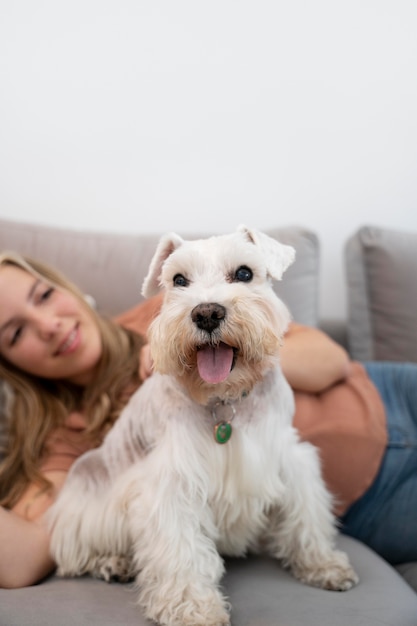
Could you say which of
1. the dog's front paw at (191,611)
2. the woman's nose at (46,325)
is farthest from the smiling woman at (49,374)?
the dog's front paw at (191,611)

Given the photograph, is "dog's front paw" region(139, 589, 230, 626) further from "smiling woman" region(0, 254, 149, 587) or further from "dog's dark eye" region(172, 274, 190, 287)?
"dog's dark eye" region(172, 274, 190, 287)

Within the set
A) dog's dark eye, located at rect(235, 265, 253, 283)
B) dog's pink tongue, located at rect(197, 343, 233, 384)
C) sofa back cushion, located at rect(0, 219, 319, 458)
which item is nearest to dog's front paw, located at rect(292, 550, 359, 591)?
dog's pink tongue, located at rect(197, 343, 233, 384)

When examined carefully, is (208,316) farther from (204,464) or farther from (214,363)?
(204,464)

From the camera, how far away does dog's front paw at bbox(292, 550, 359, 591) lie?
126 cm

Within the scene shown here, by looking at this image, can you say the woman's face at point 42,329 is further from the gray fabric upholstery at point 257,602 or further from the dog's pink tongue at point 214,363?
the dog's pink tongue at point 214,363

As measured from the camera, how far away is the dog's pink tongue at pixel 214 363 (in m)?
1.03

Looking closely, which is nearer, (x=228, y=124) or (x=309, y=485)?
(x=309, y=485)

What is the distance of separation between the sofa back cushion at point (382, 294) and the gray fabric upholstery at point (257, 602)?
0.93 meters

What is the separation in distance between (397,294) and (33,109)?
5.21 ft

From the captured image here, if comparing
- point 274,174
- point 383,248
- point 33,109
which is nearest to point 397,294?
point 383,248

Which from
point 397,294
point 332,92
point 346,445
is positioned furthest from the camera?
point 332,92

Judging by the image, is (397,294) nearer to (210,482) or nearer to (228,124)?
(228,124)

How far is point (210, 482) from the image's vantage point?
3.92 ft

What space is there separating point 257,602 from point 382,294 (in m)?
1.25
